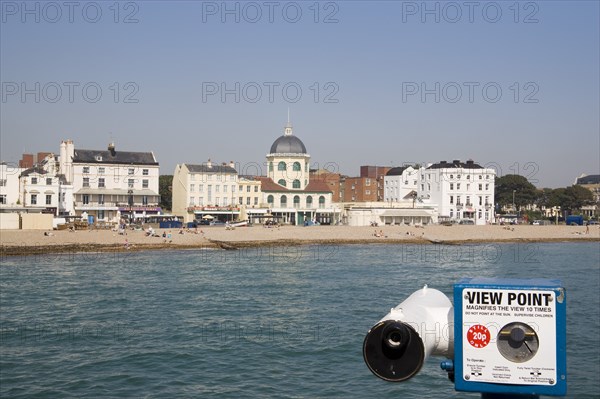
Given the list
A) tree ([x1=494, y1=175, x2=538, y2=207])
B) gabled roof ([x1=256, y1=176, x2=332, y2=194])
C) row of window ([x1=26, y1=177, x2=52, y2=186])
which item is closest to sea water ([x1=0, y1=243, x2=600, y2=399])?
row of window ([x1=26, y1=177, x2=52, y2=186])

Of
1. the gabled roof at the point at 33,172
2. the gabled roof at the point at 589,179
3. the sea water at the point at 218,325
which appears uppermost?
the gabled roof at the point at 589,179

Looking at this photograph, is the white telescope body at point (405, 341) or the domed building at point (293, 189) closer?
the white telescope body at point (405, 341)

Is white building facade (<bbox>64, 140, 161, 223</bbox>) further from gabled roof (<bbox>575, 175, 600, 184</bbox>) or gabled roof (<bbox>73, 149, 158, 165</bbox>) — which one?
Result: gabled roof (<bbox>575, 175, 600, 184</bbox>)

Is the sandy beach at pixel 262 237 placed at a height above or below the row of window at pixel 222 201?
below

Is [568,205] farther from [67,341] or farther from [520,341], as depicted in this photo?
[520,341]

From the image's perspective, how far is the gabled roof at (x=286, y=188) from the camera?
86.2 meters

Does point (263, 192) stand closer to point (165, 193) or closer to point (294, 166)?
point (294, 166)

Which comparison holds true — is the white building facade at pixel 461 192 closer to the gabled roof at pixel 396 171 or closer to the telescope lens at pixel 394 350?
the gabled roof at pixel 396 171

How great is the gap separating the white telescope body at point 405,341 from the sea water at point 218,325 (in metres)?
11.4

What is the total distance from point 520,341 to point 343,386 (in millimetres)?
13113

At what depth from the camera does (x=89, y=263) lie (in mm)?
44250

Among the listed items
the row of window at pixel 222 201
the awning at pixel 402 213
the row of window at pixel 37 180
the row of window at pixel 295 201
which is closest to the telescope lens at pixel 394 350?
the row of window at pixel 37 180

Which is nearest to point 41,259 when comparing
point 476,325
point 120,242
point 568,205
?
point 120,242

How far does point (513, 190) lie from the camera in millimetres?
111062
